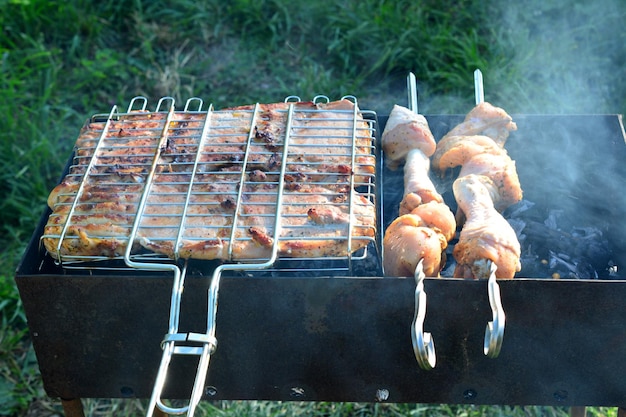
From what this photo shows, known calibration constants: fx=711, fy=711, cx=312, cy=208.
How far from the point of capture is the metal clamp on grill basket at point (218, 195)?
8.19 ft

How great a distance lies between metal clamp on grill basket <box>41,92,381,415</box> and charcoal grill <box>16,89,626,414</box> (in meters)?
0.09

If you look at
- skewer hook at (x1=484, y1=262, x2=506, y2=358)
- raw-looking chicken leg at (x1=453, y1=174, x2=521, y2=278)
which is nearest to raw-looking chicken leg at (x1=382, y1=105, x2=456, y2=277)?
raw-looking chicken leg at (x1=453, y1=174, x2=521, y2=278)

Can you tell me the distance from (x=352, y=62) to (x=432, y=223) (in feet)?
11.0

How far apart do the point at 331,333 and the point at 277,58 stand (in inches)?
151

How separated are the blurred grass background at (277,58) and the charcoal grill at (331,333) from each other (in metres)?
2.48

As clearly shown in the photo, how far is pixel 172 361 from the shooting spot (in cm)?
279

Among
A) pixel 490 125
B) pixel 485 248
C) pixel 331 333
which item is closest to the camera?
pixel 485 248

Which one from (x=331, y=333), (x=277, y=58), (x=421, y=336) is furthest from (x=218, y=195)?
(x=277, y=58)

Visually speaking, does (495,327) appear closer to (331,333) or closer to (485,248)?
(485,248)

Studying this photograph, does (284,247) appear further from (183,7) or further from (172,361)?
(183,7)

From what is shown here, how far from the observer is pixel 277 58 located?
6043 mm

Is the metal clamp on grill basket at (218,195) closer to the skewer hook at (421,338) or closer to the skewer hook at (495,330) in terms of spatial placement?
the skewer hook at (421,338)

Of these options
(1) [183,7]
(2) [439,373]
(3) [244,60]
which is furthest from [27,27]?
(2) [439,373]

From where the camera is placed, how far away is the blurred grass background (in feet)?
17.8
